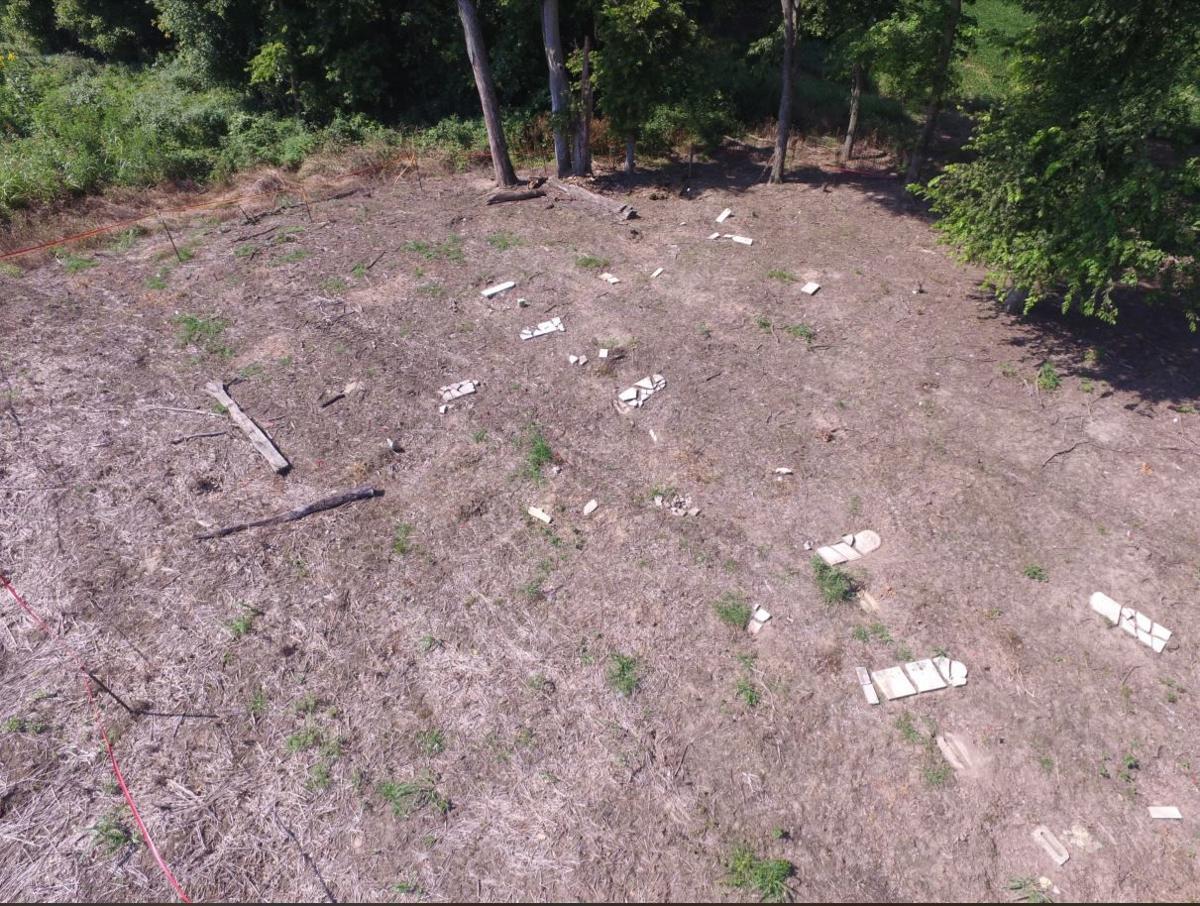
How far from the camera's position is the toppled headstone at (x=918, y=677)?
552 centimetres

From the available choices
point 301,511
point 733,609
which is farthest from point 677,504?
point 301,511

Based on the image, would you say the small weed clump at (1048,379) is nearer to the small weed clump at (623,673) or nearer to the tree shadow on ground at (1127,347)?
the tree shadow on ground at (1127,347)

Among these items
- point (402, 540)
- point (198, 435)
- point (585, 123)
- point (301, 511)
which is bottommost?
point (402, 540)

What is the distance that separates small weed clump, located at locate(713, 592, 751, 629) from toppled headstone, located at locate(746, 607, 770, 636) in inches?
1.6

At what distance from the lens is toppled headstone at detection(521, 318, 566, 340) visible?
9898 millimetres

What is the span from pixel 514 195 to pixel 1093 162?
10346mm

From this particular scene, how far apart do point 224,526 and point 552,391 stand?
14.2 ft

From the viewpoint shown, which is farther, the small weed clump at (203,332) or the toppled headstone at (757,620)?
the small weed clump at (203,332)

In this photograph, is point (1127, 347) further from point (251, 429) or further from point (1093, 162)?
point (251, 429)

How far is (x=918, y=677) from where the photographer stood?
18.3 feet

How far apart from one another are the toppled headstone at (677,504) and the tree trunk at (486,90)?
1021cm

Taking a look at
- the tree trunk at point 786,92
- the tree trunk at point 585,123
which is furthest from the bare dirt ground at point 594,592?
the tree trunk at point 585,123

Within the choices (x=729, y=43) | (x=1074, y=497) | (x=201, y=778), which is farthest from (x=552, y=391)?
(x=729, y=43)

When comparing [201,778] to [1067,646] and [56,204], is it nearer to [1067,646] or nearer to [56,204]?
[1067,646]
